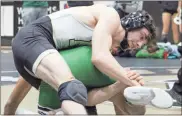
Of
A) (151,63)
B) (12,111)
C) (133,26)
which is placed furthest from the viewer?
(151,63)

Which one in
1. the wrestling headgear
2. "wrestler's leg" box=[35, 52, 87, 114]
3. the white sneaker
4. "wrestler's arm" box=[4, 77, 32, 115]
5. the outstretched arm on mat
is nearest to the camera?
"wrestler's leg" box=[35, 52, 87, 114]

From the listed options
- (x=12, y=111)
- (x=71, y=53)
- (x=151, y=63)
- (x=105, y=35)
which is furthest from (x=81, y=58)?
(x=151, y=63)

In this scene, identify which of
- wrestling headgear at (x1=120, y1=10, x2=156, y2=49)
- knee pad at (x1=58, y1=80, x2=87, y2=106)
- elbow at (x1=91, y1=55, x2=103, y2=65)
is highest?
wrestling headgear at (x1=120, y1=10, x2=156, y2=49)

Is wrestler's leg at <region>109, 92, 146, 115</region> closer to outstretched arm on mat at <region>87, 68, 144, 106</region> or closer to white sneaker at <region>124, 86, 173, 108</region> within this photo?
outstretched arm on mat at <region>87, 68, 144, 106</region>

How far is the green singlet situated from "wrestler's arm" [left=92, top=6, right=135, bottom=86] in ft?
0.30

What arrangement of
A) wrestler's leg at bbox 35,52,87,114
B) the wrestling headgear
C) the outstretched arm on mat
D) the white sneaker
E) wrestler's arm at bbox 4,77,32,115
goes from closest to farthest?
1. wrestler's leg at bbox 35,52,87,114
2. the white sneaker
3. the outstretched arm on mat
4. the wrestling headgear
5. wrestler's arm at bbox 4,77,32,115

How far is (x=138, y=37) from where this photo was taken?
7.14 ft

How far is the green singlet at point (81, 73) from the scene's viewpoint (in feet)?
6.64

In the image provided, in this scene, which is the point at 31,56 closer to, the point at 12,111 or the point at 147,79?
the point at 12,111

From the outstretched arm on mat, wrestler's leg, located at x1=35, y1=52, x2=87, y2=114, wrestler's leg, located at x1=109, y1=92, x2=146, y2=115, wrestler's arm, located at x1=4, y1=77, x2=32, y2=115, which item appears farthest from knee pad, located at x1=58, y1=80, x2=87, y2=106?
wrestler's arm, located at x1=4, y1=77, x2=32, y2=115

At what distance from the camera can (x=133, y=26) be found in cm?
216

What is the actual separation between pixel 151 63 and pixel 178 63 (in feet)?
1.18

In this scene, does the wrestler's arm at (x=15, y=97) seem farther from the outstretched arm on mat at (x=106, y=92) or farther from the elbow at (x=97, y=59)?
the elbow at (x=97, y=59)

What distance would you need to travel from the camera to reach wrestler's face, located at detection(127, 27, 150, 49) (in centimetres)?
217
